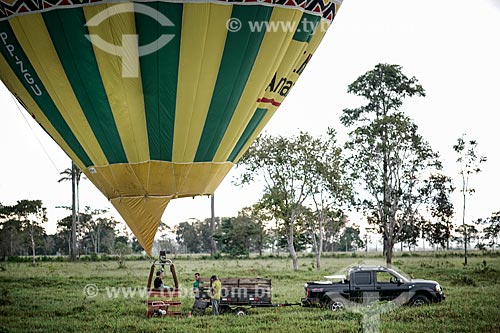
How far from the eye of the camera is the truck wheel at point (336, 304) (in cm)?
1361

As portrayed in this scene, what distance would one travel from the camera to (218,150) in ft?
33.0

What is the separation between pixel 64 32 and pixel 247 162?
904 inches

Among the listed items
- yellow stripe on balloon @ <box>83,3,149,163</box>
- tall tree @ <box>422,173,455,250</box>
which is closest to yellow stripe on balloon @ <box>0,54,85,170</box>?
yellow stripe on balloon @ <box>83,3,149,163</box>

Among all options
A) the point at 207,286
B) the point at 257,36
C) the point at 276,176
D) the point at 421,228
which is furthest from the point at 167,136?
the point at 421,228

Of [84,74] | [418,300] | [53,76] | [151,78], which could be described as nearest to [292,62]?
[151,78]

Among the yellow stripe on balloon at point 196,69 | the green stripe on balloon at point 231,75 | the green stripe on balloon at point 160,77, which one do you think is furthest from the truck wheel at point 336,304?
the green stripe on balloon at point 160,77

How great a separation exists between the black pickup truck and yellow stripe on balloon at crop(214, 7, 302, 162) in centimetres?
473

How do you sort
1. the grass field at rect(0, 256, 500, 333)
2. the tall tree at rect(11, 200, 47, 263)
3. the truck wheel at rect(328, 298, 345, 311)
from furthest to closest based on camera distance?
1. the tall tree at rect(11, 200, 47, 263)
2. the truck wheel at rect(328, 298, 345, 311)
3. the grass field at rect(0, 256, 500, 333)

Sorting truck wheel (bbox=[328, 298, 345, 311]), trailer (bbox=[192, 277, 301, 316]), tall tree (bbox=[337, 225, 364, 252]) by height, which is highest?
trailer (bbox=[192, 277, 301, 316])

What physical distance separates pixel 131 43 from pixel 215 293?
19.8 feet

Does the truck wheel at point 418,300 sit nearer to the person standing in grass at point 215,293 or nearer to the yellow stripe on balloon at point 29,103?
the person standing in grass at point 215,293

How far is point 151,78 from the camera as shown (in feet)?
29.7

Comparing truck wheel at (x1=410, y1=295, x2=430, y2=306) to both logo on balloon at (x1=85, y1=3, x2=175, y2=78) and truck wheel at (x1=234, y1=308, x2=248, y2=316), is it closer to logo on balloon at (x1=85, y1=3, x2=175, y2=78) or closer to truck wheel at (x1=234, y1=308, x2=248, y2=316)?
truck wheel at (x1=234, y1=308, x2=248, y2=316)

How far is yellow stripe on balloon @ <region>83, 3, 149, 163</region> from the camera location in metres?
8.47
